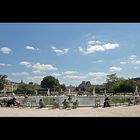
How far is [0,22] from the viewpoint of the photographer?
727 cm
